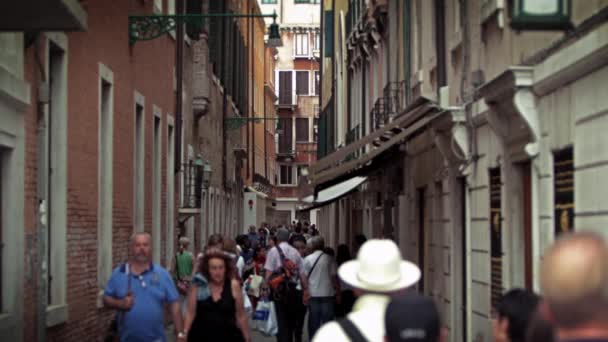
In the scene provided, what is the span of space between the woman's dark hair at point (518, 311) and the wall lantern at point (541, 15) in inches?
143

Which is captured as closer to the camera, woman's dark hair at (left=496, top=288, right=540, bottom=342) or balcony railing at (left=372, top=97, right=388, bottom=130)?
woman's dark hair at (left=496, top=288, right=540, bottom=342)

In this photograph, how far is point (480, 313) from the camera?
13820 mm

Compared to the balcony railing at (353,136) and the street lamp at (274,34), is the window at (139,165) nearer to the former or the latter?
the street lamp at (274,34)

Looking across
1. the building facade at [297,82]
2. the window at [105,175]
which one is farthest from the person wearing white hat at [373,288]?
the building facade at [297,82]

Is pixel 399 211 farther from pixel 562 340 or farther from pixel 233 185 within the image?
pixel 233 185

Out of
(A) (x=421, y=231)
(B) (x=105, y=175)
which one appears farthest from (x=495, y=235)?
(A) (x=421, y=231)

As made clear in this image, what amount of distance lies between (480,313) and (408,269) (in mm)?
8304

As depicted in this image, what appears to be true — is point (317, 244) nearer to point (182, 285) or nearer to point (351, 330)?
point (182, 285)

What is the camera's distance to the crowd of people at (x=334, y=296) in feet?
11.0

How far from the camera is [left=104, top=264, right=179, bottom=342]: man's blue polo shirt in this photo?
1045 cm

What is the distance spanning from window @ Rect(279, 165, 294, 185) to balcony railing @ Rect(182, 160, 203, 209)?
59.4m

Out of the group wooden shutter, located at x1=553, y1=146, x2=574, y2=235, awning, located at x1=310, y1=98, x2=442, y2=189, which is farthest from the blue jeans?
wooden shutter, located at x1=553, y1=146, x2=574, y2=235

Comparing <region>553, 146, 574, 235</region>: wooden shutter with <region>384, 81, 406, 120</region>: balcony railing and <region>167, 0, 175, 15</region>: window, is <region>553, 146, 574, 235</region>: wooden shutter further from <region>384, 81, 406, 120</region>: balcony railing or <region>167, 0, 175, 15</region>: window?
<region>167, 0, 175, 15</region>: window

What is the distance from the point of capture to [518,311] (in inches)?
209
